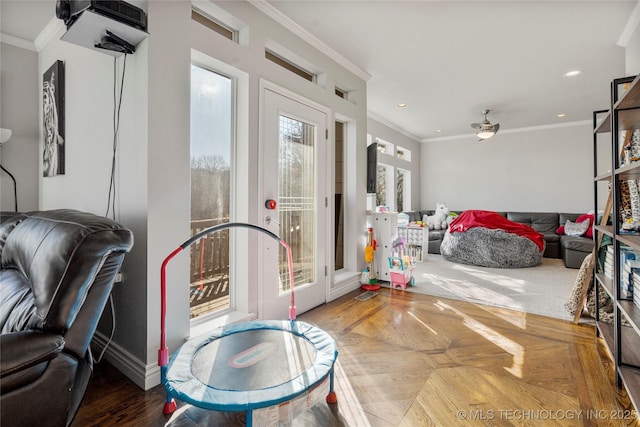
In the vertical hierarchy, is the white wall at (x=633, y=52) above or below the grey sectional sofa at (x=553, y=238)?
above

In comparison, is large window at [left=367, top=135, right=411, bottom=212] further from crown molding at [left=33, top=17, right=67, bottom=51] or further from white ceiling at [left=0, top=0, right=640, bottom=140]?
crown molding at [left=33, top=17, right=67, bottom=51]

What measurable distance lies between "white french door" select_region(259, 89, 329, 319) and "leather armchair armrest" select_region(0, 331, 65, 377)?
1.52m

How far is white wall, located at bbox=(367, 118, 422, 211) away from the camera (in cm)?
600

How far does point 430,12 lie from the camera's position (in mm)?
2605

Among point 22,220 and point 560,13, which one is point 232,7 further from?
point 560,13

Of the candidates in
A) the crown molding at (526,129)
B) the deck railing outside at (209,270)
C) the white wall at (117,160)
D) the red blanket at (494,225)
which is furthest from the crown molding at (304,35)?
the crown molding at (526,129)

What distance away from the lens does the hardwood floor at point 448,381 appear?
58.7 inches

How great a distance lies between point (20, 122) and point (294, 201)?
256 cm

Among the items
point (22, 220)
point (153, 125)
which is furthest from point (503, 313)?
point (22, 220)

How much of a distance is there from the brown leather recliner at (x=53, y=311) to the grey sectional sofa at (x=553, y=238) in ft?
19.3

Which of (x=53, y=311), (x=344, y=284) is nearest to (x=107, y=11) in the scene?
(x=53, y=311)

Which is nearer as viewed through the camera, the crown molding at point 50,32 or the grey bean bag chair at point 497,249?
the crown molding at point 50,32

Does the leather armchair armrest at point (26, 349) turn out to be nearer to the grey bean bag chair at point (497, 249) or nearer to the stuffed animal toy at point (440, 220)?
Answer: the grey bean bag chair at point (497, 249)

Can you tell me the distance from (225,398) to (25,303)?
89cm
